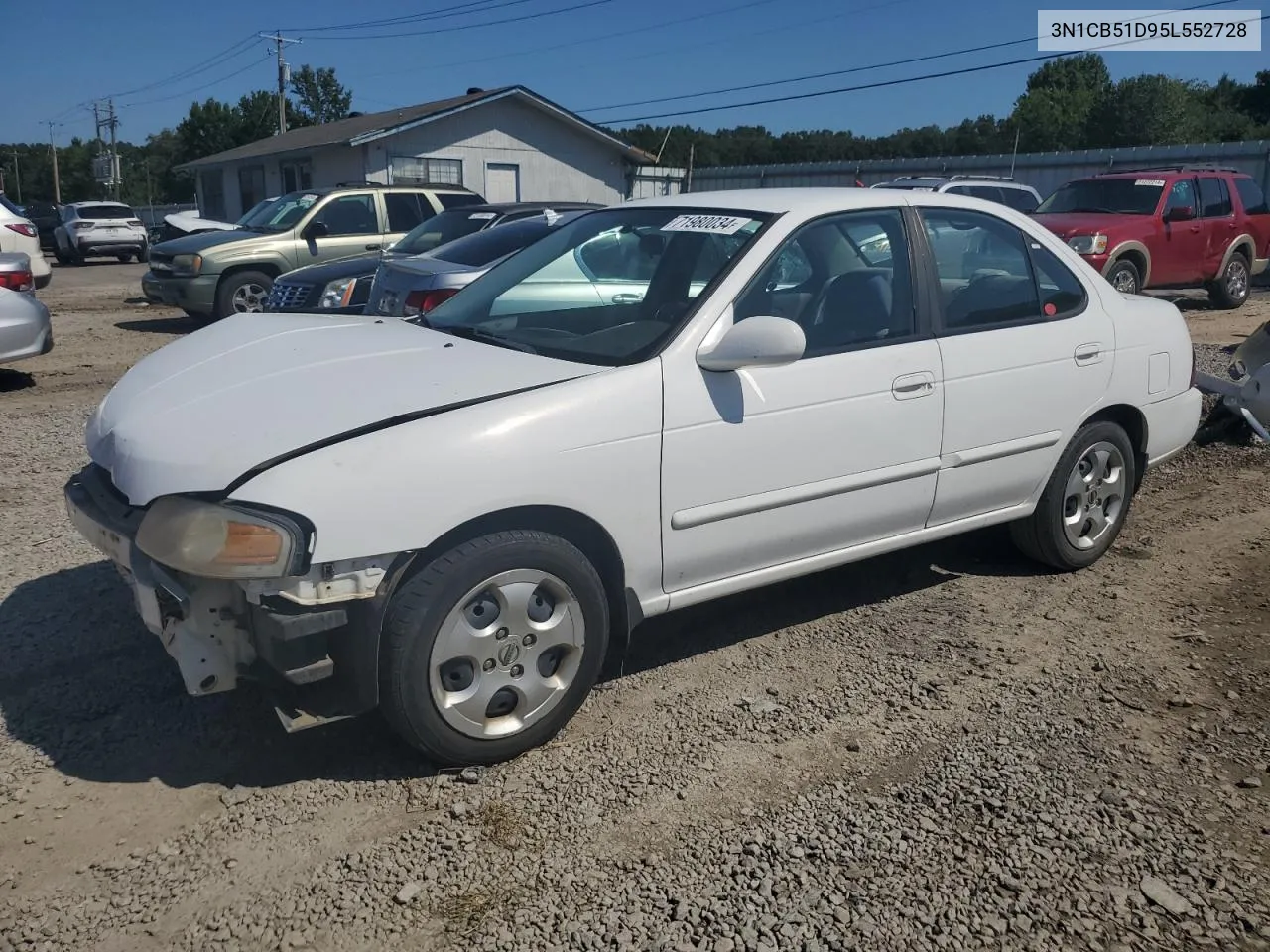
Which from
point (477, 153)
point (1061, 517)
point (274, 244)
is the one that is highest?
point (477, 153)

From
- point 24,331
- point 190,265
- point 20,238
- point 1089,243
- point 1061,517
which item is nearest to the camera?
point 1061,517

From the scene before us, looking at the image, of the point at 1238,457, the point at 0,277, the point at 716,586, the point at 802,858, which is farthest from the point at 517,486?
the point at 0,277

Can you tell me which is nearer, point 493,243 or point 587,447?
point 587,447

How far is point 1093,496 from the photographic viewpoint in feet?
16.6

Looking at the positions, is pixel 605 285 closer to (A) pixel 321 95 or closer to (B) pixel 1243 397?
(B) pixel 1243 397

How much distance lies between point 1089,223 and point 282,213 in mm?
10443

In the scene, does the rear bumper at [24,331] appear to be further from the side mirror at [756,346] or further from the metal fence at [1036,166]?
the metal fence at [1036,166]

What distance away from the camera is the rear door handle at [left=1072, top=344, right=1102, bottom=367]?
15.5 ft

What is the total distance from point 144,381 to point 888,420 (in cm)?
266

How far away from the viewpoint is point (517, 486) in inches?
126

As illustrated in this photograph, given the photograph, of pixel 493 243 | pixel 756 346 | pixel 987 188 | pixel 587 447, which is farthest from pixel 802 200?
pixel 987 188

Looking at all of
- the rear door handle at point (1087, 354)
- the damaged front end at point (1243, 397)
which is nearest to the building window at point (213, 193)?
the damaged front end at point (1243, 397)

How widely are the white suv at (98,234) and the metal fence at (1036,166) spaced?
16.5m

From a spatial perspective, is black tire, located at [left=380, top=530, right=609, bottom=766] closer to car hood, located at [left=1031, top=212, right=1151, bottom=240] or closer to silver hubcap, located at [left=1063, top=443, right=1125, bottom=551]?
silver hubcap, located at [left=1063, top=443, right=1125, bottom=551]
